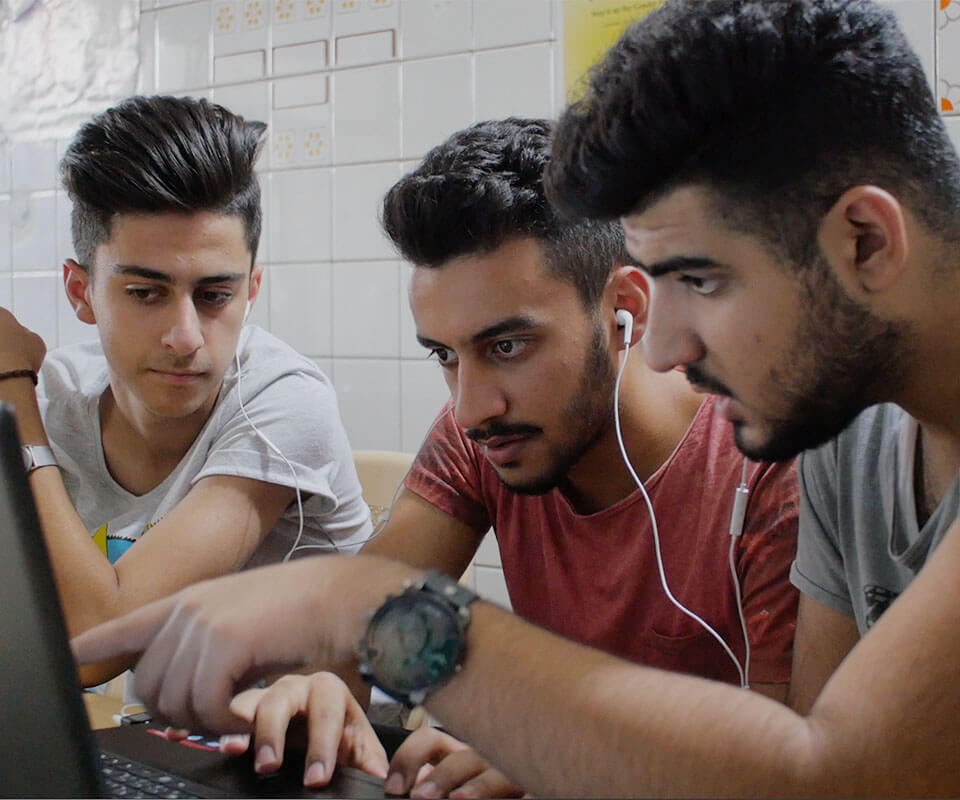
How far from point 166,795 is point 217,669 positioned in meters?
0.11

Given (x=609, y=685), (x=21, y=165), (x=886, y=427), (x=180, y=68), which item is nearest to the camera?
(x=609, y=685)

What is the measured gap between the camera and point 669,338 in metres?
0.85

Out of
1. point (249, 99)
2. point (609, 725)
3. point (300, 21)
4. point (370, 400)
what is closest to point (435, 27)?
point (300, 21)

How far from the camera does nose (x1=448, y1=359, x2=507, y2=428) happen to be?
1.14 meters

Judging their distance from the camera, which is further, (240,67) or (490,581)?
(240,67)

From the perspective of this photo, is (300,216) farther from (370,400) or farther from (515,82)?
(515,82)

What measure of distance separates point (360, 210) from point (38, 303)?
99 cm

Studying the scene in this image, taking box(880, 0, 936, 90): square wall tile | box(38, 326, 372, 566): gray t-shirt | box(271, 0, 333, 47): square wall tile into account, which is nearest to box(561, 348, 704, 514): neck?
box(38, 326, 372, 566): gray t-shirt

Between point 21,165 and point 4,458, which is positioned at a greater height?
point 21,165

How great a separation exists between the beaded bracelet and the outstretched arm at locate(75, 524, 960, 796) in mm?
828

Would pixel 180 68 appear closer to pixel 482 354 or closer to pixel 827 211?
pixel 482 354

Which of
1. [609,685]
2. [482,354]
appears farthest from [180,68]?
[609,685]

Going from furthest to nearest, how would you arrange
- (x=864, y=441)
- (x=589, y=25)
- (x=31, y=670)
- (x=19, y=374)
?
(x=589, y=25), (x=19, y=374), (x=864, y=441), (x=31, y=670)

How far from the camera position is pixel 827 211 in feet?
2.53
